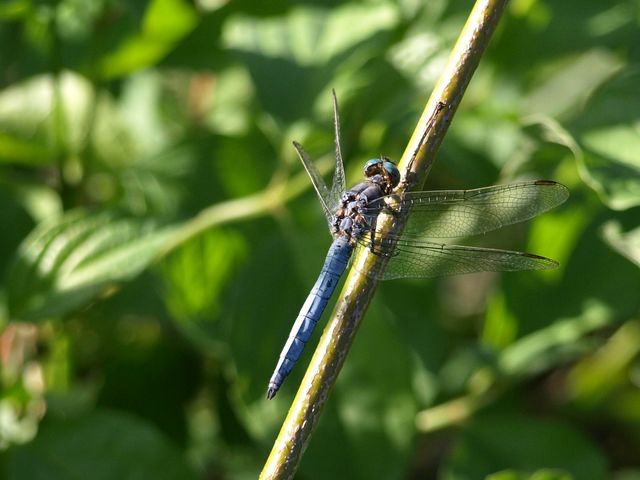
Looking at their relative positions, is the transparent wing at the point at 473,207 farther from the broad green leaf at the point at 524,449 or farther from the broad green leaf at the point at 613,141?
the broad green leaf at the point at 524,449

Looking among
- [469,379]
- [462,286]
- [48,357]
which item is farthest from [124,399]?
[462,286]

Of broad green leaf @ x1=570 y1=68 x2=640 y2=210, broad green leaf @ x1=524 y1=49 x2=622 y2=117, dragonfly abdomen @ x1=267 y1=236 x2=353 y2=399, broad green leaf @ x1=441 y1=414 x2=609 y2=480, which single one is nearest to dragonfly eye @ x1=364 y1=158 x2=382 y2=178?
dragonfly abdomen @ x1=267 y1=236 x2=353 y2=399

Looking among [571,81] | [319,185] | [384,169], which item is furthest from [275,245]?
[571,81]

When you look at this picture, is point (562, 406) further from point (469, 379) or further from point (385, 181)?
point (385, 181)

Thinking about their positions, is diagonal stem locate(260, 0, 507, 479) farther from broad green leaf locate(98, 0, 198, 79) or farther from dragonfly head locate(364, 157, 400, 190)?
broad green leaf locate(98, 0, 198, 79)

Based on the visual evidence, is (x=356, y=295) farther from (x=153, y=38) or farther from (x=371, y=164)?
(x=153, y=38)
